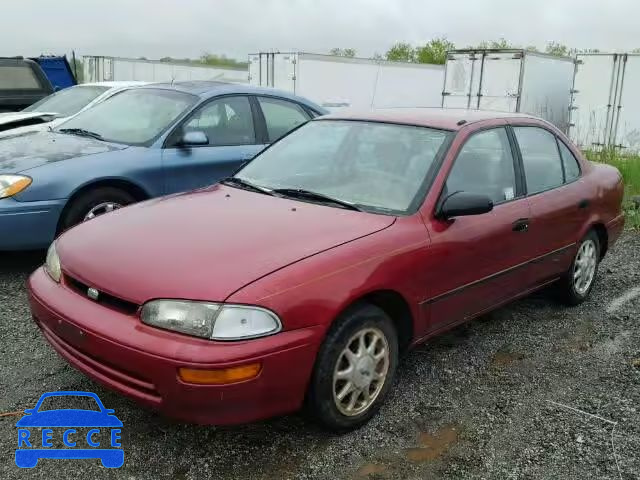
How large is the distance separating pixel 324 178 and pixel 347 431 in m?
1.49

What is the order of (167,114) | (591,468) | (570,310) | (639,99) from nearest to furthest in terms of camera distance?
(591,468) < (570,310) < (167,114) < (639,99)

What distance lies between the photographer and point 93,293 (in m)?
2.93

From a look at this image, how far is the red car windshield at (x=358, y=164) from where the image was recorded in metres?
3.63

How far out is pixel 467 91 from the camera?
16.8 meters

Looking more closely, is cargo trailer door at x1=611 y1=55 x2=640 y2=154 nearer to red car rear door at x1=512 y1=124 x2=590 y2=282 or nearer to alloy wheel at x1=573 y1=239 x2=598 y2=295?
alloy wheel at x1=573 y1=239 x2=598 y2=295

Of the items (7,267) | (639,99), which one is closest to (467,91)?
(639,99)

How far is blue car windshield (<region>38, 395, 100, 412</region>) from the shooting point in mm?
3262

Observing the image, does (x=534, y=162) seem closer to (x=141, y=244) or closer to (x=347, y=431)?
A: (x=347, y=431)

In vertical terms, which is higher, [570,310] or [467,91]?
[467,91]

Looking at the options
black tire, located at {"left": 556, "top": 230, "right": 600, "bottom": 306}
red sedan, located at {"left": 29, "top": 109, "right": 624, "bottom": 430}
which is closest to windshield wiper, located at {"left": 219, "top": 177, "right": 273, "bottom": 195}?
red sedan, located at {"left": 29, "top": 109, "right": 624, "bottom": 430}

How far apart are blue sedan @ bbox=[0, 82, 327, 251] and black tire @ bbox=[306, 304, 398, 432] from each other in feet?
9.02

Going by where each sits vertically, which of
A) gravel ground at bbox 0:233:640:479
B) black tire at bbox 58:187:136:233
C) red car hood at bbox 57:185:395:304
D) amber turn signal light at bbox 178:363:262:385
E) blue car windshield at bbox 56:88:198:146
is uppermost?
blue car windshield at bbox 56:88:198:146

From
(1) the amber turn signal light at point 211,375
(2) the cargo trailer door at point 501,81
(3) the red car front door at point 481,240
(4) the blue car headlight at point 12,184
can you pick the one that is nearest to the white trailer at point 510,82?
(2) the cargo trailer door at point 501,81

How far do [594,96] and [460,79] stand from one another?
3308 mm
